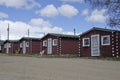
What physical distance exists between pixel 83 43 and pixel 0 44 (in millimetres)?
39092

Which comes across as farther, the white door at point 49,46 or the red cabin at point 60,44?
the white door at point 49,46

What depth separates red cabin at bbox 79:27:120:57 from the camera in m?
30.6

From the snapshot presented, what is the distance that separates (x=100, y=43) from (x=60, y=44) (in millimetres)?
9654

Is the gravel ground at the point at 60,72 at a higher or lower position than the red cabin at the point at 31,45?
lower

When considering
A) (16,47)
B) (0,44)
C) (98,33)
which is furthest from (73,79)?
(0,44)

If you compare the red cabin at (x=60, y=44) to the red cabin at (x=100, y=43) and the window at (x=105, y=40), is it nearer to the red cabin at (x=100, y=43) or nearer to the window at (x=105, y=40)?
the red cabin at (x=100, y=43)

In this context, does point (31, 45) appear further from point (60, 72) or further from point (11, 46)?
point (60, 72)

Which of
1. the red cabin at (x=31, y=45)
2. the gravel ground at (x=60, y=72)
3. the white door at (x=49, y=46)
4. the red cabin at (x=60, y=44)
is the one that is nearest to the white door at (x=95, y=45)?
the red cabin at (x=60, y=44)

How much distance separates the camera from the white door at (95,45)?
32844mm

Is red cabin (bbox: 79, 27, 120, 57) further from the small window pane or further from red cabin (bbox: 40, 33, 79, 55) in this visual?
red cabin (bbox: 40, 33, 79, 55)

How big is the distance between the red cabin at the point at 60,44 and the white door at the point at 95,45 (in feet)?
26.8

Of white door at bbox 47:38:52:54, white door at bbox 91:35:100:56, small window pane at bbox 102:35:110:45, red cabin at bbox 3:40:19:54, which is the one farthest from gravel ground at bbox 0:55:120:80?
red cabin at bbox 3:40:19:54

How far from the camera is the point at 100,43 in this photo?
Answer: 32500 millimetres

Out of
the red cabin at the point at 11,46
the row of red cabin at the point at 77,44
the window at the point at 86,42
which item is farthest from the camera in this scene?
the red cabin at the point at 11,46
